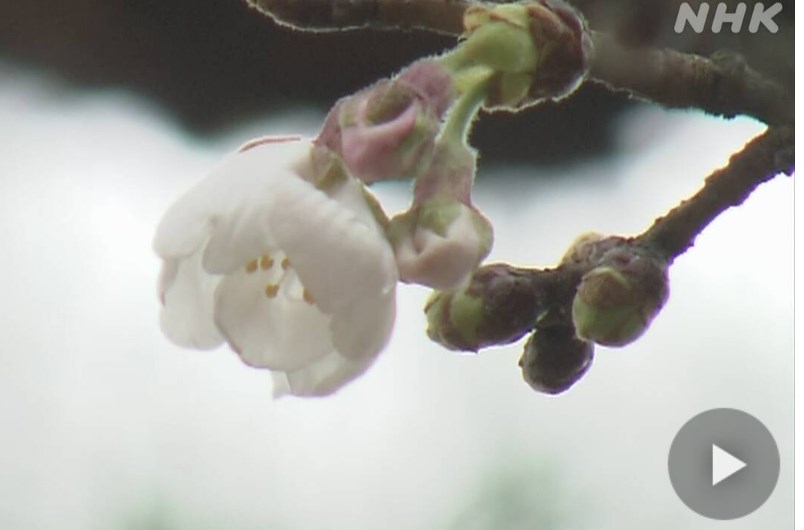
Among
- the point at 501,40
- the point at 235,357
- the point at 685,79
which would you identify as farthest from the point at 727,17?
the point at 235,357

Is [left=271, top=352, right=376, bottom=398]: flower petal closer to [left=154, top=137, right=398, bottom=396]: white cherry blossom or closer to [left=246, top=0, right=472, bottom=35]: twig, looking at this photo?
[left=154, top=137, right=398, bottom=396]: white cherry blossom

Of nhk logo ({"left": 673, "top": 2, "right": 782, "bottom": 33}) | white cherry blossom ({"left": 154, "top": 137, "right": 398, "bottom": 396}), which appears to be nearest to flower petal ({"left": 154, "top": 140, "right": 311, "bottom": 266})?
white cherry blossom ({"left": 154, "top": 137, "right": 398, "bottom": 396})

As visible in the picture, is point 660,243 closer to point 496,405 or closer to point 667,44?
point 667,44

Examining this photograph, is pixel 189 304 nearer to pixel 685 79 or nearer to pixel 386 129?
pixel 386 129

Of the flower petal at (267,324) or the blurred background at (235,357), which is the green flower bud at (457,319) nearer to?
the flower petal at (267,324)

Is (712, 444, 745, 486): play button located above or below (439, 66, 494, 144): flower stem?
below

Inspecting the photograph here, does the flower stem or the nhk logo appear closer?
the flower stem
